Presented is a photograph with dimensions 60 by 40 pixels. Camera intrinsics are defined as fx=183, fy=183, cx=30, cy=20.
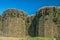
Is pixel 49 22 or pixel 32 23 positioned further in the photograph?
pixel 32 23

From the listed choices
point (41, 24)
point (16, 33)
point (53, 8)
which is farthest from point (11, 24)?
point (53, 8)

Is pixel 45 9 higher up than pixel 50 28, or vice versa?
pixel 45 9

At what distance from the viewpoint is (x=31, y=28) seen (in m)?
29.6

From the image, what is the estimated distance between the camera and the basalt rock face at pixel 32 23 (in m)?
25.1

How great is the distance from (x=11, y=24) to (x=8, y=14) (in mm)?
1660

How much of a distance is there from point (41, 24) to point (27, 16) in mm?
4729

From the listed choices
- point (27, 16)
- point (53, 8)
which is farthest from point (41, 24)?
point (27, 16)

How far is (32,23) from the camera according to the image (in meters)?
29.6

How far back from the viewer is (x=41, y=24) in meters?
26.1

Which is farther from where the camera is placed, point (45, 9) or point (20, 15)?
point (20, 15)

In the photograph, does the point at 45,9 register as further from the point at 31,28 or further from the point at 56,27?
the point at 31,28

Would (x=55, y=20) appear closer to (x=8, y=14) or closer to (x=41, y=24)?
(x=41, y=24)

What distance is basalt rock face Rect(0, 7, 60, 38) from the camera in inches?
989

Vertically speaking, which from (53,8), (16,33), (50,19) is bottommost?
(16,33)
